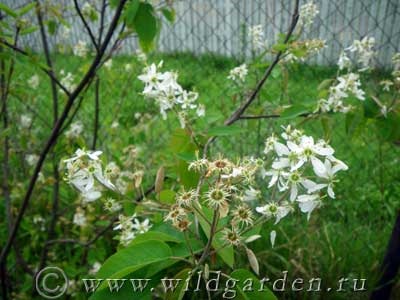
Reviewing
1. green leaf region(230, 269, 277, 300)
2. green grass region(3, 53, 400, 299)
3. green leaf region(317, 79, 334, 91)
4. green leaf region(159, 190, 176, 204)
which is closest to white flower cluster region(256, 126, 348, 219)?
green leaf region(230, 269, 277, 300)

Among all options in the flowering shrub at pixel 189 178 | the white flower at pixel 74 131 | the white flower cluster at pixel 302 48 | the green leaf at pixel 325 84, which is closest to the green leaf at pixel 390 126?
the flowering shrub at pixel 189 178

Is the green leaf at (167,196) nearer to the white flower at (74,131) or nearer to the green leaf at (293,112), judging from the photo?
the green leaf at (293,112)

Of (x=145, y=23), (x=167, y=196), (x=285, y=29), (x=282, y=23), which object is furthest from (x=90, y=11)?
(x=285, y=29)

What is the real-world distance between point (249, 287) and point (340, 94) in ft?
2.67

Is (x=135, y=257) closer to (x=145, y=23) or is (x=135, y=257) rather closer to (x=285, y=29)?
(x=145, y=23)

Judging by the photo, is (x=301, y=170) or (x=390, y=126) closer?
(x=301, y=170)

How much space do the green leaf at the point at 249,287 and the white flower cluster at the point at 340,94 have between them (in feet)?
2.32

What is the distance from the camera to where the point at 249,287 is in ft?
2.65

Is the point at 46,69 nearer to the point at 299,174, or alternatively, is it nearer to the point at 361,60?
the point at 299,174

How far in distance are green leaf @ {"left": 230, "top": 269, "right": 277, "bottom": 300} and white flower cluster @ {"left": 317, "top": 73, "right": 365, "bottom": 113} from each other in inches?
27.9

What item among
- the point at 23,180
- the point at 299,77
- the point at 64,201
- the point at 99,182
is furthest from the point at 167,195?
the point at 299,77

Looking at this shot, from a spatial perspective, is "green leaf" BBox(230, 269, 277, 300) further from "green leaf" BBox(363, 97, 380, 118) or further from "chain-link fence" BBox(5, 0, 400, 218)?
"chain-link fence" BBox(5, 0, 400, 218)

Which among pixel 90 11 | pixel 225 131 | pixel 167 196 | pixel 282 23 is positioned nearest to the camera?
pixel 167 196

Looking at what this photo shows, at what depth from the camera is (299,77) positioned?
4051 mm
